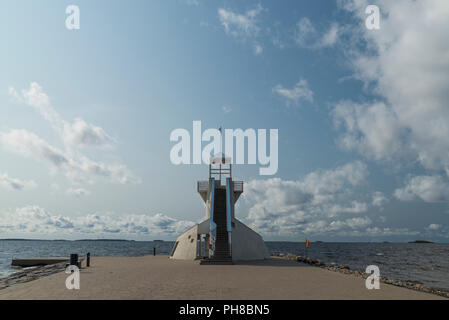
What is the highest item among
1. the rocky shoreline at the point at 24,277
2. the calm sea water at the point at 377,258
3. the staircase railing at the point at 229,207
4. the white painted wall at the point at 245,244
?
the staircase railing at the point at 229,207

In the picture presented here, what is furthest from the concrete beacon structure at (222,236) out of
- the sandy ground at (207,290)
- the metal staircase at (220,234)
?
the sandy ground at (207,290)

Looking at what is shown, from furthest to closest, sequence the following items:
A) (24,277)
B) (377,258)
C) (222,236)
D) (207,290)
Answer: (377,258)
(222,236)
(24,277)
(207,290)

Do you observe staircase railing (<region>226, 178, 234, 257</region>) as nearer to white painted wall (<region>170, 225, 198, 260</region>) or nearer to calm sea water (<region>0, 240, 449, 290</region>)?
white painted wall (<region>170, 225, 198, 260</region>)

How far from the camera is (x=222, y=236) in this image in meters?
24.0

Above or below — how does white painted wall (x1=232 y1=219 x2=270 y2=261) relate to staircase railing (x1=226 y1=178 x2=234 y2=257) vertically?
below

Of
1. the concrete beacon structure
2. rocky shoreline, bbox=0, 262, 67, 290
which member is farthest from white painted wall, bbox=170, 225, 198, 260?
rocky shoreline, bbox=0, 262, 67, 290

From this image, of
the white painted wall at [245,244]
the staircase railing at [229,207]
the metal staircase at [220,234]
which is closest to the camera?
the metal staircase at [220,234]

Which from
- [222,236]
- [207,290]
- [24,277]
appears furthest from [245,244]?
[24,277]

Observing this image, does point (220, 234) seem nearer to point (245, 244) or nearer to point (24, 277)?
point (245, 244)

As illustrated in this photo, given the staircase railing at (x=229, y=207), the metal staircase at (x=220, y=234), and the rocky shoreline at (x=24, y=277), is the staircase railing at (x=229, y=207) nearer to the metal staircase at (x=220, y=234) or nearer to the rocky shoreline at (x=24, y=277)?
the metal staircase at (x=220, y=234)

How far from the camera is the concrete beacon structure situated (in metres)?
22.3

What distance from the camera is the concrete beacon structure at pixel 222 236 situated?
22.3 metres
